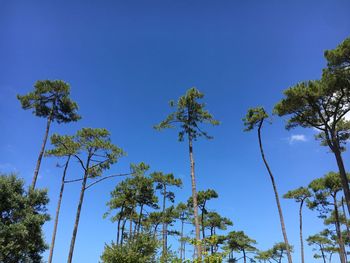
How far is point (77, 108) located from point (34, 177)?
708cm

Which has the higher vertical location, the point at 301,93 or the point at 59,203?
the point at 301,93

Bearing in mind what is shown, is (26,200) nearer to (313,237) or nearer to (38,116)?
(38,116)

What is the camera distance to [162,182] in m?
33.6

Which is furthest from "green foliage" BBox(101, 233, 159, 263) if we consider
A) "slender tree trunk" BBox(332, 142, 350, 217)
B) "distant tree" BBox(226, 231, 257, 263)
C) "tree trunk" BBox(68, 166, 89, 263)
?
"distant tree" BBox(226, 231, 257, 263)

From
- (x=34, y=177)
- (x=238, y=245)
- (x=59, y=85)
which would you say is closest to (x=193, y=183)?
(x=34, y=177)

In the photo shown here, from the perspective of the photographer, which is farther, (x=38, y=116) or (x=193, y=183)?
(x=38, y=116)

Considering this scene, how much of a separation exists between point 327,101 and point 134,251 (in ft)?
46.5

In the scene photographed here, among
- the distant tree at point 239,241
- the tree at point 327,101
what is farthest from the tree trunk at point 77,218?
the distant tree at point 239,241

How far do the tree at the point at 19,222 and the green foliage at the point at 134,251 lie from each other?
467 centimetres

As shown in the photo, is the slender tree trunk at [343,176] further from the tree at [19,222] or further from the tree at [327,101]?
the tree at [19,222]

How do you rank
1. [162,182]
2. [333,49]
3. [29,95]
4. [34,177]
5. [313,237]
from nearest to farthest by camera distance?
[333,49]
[34,177]
[29,95]
[162,182]
[313,237]

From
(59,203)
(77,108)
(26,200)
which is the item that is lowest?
(26,200)

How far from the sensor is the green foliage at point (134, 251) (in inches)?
679

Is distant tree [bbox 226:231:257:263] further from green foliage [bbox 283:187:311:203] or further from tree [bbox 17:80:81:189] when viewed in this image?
tree [bbox 17:80:81:189]
